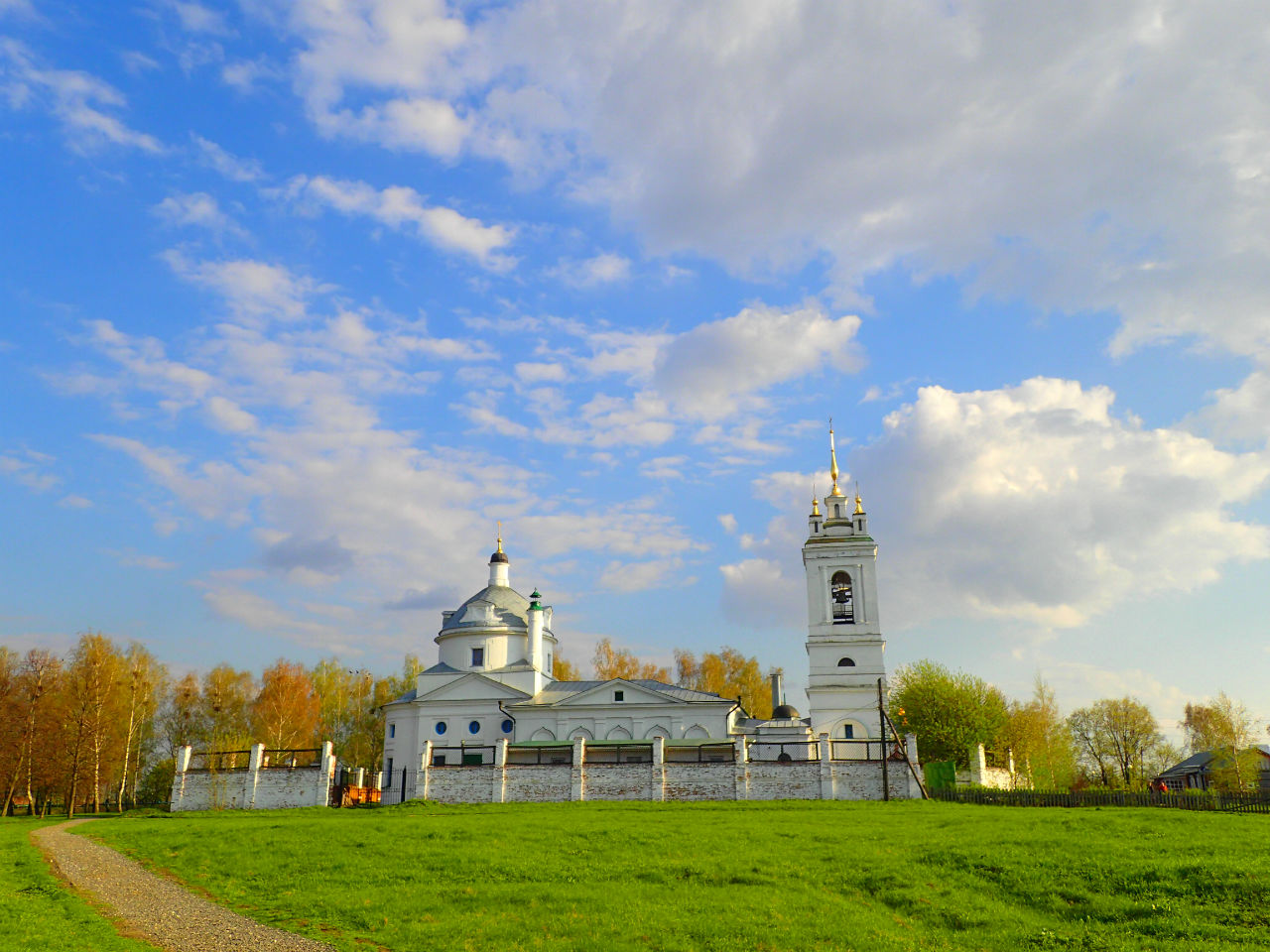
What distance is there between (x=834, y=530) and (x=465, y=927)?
129 ft

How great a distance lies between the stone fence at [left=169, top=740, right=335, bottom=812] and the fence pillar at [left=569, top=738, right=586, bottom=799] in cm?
1042

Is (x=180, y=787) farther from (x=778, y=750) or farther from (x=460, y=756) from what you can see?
(x=778, y=750)

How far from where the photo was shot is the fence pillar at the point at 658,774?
36062mm

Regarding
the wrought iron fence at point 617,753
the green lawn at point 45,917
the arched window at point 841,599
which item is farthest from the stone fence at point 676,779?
the green lawn at point 45,917

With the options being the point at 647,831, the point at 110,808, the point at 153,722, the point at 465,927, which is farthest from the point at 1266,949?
the point at 153,722

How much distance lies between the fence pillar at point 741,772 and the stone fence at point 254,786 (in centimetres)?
1713

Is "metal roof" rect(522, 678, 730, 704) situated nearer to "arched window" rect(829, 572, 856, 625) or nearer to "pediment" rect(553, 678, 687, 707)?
"pediment" rect(553, 678, 687, 707)

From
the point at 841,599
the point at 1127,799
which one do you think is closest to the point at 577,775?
the point at 841,599

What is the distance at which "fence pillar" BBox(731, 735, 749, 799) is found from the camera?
35.9m

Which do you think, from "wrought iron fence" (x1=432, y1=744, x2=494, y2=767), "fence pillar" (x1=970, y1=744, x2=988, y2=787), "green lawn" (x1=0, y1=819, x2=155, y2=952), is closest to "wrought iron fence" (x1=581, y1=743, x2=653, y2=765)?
"wrought iron fence" (x1=432, y1=744, x2=494, y2=767)

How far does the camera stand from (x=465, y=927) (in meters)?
13.1

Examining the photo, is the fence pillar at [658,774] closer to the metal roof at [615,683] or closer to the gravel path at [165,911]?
the metal roof at [615,683]

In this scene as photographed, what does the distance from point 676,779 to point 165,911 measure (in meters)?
24.2

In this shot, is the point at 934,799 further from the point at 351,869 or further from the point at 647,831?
the point at 351,869
